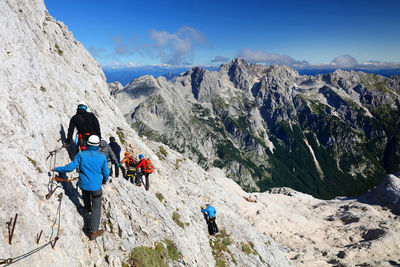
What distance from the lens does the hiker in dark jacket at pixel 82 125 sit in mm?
14336

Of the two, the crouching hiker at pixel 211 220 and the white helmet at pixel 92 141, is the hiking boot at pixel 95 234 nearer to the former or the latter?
the white helmet at pixel 92 141

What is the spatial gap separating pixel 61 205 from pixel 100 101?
20814 millimetres

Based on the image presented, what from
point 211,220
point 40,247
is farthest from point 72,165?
point 211,220

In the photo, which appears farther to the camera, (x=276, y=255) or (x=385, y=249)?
(x=385, y=249)

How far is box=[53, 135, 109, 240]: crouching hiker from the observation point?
10.4 metres

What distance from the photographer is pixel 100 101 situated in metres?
29.7

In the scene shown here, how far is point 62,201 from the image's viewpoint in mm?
12031

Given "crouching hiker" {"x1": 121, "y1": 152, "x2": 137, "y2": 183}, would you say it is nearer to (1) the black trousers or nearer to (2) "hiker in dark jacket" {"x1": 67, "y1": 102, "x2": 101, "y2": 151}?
(2) "hiker in dark jacket" {"x1": 67, "y1": 102, "x2": 101, "y2": 151}

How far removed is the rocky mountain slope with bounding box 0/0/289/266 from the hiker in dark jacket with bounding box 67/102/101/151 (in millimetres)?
1801

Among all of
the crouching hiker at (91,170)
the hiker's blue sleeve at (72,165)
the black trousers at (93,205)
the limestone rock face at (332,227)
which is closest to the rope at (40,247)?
the black trousers at (93,205)

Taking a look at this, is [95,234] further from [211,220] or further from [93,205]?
[211,220]

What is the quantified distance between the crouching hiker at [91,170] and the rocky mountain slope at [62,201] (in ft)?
5.18

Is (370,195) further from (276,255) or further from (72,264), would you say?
(72,264)

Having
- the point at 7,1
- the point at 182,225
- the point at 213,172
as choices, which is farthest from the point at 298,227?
the point at 7,1
